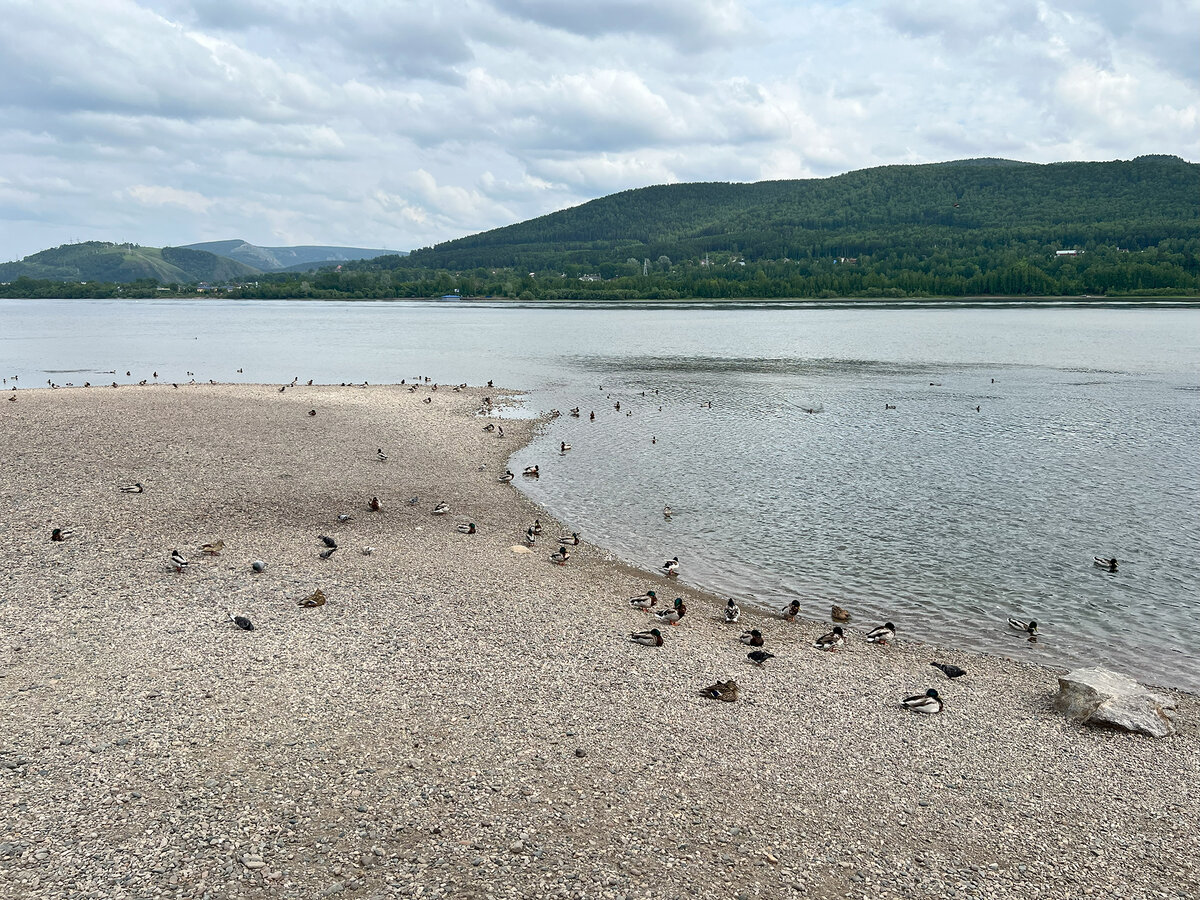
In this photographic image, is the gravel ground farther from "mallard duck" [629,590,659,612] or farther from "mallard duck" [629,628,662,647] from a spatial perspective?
"mallard duck" [629,590,659,612]

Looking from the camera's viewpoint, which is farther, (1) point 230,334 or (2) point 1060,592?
(1) point 230,334

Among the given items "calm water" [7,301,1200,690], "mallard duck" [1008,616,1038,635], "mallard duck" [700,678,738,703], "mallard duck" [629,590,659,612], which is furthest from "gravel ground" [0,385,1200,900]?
"calm water" [7,301,1200,690]

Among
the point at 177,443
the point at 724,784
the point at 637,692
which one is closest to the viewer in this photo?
the point at 724,784

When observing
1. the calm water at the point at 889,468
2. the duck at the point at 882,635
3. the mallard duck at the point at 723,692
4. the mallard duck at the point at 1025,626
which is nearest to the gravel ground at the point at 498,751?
the mallard duck at the point at 723,692

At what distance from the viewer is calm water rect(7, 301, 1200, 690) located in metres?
19.5

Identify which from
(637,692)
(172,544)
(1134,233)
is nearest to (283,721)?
(637,692)

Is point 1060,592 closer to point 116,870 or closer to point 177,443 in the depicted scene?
point 116,870

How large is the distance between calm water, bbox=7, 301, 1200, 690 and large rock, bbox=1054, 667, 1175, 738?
1.87 metres

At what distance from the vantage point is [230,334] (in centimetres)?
12306

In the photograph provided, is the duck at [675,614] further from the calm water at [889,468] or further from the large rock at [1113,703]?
the large rock at [1113,703]

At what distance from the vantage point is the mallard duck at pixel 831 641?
1656 centimetres

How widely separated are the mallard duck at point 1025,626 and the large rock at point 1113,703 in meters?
2.82

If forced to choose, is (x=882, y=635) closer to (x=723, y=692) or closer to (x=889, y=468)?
(x=723, y=692)

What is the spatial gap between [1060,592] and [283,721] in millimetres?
18813
